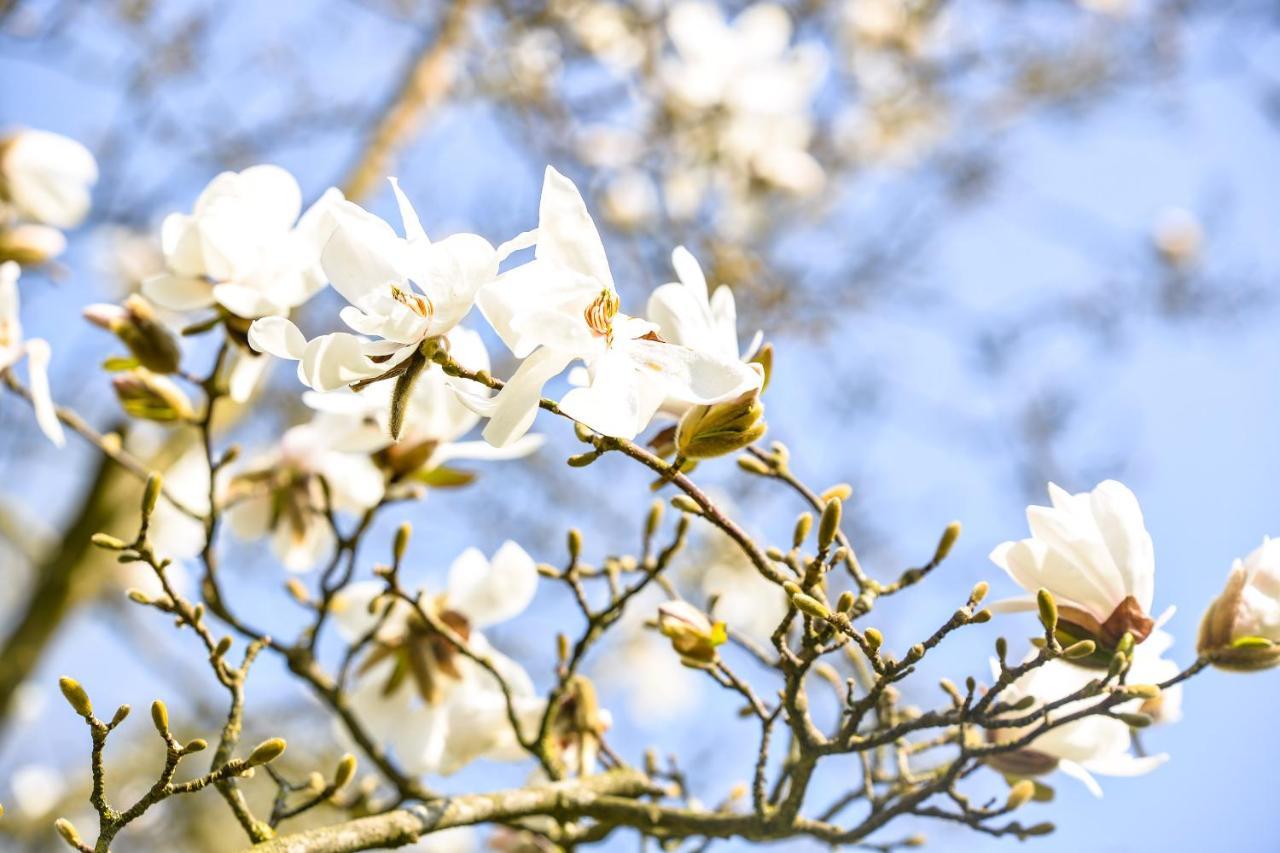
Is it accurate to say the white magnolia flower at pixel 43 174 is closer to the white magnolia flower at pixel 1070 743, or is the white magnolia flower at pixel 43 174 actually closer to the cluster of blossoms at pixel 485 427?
the cluster of blossoms at pixel 485 427

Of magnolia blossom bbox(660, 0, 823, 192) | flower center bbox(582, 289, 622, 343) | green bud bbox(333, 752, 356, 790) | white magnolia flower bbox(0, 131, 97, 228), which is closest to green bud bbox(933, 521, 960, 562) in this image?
flower center bbox(582, 289, 622, 343)

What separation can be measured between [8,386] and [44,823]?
2332 millimetres

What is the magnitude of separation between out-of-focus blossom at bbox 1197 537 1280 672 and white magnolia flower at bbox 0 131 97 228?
57.1 inches

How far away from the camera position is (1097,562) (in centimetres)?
74

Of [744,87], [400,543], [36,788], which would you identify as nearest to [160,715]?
[400,543]

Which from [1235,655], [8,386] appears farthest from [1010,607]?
[8,386]

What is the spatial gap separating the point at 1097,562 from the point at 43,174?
1.42m

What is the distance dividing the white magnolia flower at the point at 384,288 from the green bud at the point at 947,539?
0.39 m

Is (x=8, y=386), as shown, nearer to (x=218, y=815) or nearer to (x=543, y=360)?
(x=543, y=360)

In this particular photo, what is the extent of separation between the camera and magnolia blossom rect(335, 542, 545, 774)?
1.03m

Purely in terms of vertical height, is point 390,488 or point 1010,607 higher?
point 390,488

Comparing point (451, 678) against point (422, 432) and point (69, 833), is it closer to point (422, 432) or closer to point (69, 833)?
point (422, 432)

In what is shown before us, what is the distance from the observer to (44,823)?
110 inches

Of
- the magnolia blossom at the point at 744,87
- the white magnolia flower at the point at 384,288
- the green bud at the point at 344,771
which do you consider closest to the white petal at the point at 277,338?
the white magnolia flower at the point at 384,288
